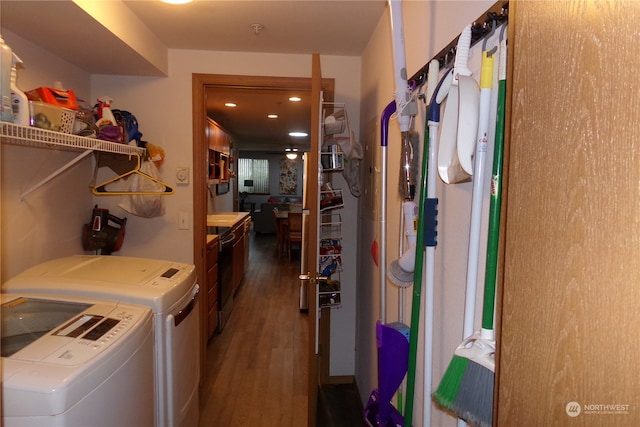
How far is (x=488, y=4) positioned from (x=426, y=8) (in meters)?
0.50

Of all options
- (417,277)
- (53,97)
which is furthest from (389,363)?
(53,97)

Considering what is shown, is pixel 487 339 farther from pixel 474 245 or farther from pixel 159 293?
pixel 159 293

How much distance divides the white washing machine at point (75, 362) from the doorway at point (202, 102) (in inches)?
44.1

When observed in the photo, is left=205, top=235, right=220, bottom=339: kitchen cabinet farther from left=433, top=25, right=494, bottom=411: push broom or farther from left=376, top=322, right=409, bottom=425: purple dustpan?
left=433, top=25, right=494, bottom=411: push broom

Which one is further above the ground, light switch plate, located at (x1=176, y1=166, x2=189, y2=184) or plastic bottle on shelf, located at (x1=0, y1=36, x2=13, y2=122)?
plastic bottle on shelf, located at (x1=0, y1=36, x2=13, y2=122)

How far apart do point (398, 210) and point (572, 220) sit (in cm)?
119

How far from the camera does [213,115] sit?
5.11 m

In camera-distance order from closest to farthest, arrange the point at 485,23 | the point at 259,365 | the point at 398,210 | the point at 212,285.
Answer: the point at 485,23
the point at 398,210
the point at 259,365
the point at 212,285

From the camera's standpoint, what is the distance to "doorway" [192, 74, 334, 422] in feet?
8.25

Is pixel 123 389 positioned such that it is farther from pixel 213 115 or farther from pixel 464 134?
pixel 213 115

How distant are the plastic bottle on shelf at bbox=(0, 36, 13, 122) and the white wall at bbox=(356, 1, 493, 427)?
1361 mm

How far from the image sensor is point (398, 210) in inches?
65.7

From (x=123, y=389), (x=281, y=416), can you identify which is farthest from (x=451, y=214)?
(x=281, y=416)

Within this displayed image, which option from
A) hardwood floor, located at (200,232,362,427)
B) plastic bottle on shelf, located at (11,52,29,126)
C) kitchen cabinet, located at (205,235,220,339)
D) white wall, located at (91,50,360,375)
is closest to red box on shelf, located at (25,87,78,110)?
plastic bottle on shelf, located at (11,52,29,126)
